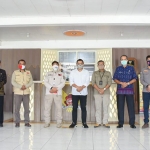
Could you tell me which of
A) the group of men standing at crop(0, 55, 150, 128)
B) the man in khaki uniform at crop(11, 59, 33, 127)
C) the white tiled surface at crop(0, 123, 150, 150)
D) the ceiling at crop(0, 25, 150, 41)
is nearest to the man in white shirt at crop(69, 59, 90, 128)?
the group of men standing at crop(0, 55, 150, 128)

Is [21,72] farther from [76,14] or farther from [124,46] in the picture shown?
[124,46]

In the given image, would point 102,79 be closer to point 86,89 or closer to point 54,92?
point 86,89

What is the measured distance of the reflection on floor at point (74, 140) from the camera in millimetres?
3037

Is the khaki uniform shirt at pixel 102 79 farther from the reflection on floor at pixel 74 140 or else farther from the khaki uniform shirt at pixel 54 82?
the reflection on floor at pixel 74 140

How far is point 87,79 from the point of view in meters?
4.77

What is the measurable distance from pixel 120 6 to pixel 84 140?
3408mm

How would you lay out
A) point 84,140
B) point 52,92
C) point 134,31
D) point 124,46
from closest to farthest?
1. point 84,140
2. point 52,92
3. point 134,31
4. point 124,46

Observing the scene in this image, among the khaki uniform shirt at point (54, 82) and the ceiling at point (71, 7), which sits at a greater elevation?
the ceiling at point (71, 7)

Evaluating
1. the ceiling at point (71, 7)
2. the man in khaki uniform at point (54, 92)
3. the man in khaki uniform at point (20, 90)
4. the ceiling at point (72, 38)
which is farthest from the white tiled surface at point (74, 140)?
the ceiling at point (72, 38)

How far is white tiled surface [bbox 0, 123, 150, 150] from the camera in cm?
304

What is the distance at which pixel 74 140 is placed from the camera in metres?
3.47

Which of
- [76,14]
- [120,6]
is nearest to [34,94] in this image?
[76,14]

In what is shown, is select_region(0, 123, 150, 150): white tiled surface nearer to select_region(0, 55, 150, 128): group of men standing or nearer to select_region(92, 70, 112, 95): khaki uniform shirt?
select_region(0, 55, 150, 128): group of men standing

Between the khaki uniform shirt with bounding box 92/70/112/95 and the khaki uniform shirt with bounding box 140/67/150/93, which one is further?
the khaki uniform shirt with bounding box 92/70/112/95
